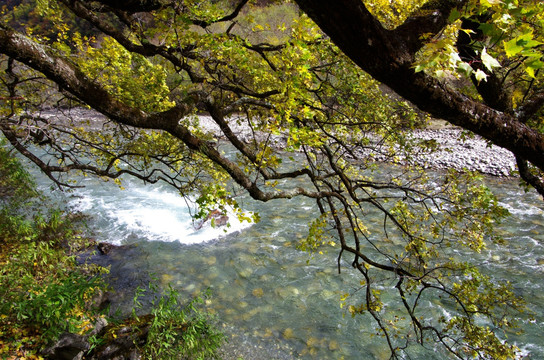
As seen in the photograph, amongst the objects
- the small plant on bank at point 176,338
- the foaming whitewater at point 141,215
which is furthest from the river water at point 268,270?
the small plant on bank at point 176,338

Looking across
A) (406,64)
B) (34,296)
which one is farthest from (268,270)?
(406,64)

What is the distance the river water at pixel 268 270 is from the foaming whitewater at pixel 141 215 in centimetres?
3

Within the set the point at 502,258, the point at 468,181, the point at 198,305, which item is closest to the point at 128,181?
the point at 198,305

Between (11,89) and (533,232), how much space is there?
13316mm

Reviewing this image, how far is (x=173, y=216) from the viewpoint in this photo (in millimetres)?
10633

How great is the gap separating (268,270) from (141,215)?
17.3 feet

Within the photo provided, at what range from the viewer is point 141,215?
10.5 m

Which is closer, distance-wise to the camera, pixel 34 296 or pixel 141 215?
pixel 34 296

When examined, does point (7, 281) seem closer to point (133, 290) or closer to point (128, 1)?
point (133, 290)

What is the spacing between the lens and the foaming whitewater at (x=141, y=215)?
9.29m

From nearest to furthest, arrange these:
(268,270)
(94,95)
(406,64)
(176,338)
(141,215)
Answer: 1. (406,64)
2. (94,95)
3. (176,338)
4. (268,270)
5. (141,215)

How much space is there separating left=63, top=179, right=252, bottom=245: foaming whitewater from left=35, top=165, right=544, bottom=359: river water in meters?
0.03

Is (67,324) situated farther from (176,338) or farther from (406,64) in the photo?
(406,64)

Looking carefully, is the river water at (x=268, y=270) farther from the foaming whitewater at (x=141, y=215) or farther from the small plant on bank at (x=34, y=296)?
the small plant on bank at (x=34, y=296)
